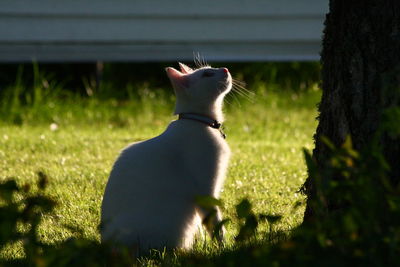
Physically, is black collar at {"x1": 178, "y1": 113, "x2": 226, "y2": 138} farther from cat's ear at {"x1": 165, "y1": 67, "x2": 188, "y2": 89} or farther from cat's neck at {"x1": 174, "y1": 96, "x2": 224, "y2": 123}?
cat's ear at {"x1": 165, "y1": 67, "x2": 188, "y2": 89}

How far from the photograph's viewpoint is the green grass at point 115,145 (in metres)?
4.84

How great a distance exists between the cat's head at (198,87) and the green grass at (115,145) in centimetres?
23

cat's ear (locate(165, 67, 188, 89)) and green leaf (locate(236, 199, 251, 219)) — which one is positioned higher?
cat's ear (locate(165, 67, 188, 89))

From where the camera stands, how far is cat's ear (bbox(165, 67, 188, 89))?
12.5 feet

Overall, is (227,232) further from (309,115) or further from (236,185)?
(309,115)

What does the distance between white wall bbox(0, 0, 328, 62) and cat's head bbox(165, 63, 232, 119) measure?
5.23 m

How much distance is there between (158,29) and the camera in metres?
9.17

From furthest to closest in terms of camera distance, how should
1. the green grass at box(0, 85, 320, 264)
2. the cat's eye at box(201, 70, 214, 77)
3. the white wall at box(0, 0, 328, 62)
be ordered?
the white wall at box(0, 0, 328, 62), the green grass at box(0, 85, 320, 264), the cat's eye at box(201, 70, 214, 77)

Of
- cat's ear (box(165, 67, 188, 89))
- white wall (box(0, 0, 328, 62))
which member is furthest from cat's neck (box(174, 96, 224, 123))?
white wall (box(0, 0, 328, 62))

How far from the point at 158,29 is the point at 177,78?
17.9ft

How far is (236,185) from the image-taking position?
542 centimetres

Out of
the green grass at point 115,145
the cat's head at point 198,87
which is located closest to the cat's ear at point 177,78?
the cat's head at point 198,87

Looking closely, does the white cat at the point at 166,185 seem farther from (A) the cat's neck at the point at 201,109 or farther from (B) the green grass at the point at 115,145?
(B) the green grass at the point at 115,145

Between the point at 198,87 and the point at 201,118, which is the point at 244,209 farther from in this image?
the point at 198,87
